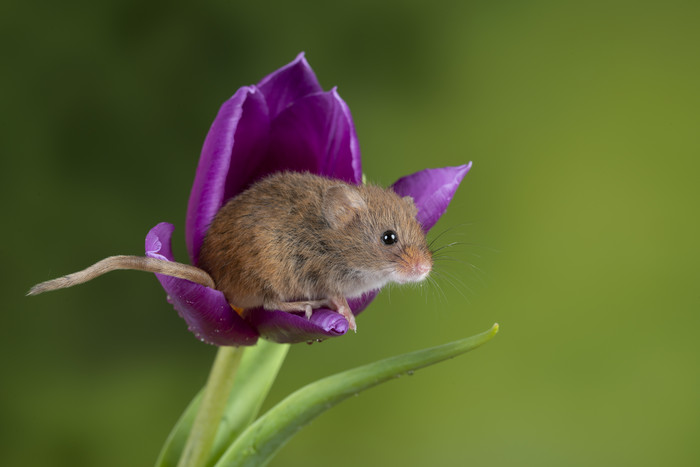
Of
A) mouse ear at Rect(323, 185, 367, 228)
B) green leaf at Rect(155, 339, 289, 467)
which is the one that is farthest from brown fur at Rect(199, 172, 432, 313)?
green leaf at Rect(155, 339, 289, 467)

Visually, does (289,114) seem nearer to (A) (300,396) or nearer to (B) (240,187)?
(B) (240,187)

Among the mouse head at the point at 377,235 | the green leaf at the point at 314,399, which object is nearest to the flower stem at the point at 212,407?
the green leaf at the point at 314,399

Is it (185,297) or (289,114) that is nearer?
(185,297)

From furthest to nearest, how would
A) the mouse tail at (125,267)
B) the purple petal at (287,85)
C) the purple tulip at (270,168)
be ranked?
the purple petal at (287,85)
the purple tulip at (270,168)
the mouse tail at (125,267)

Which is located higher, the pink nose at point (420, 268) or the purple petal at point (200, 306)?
the pink nose at point (420, 268)

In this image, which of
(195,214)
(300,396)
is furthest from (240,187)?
(300,396)

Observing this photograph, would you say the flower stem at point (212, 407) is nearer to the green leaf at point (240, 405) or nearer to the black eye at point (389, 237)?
the green leaf at point (240, 405)

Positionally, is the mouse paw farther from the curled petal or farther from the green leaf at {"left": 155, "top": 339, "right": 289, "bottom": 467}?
the green leaf at {"left": 155, "top": 339, "right": 289, "bottom": 467}

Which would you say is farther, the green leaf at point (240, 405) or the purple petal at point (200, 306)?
the green leaf at point (240, 405)
